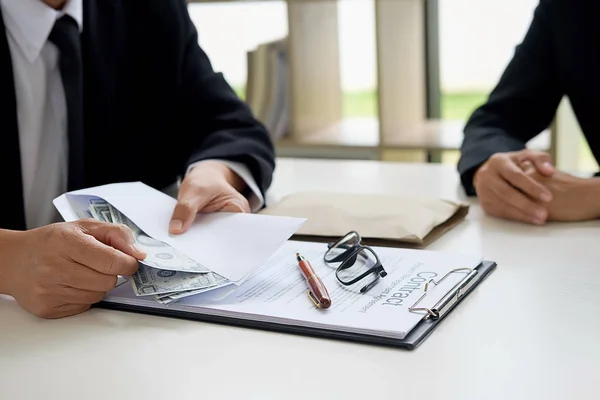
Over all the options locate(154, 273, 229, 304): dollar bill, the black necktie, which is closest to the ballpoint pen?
locate(154, 273, 229, 304): dollar bill

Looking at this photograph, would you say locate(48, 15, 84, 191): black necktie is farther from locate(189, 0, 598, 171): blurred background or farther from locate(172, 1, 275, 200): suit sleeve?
locate(189, 0, 598, 171): blurred background

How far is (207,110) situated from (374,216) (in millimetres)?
493

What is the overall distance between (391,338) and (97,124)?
0.83m

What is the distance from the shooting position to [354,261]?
43.6 inches

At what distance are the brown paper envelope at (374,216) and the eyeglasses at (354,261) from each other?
6cm

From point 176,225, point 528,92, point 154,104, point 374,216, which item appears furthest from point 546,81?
point 176,225

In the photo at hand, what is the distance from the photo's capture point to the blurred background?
2936 millimetres

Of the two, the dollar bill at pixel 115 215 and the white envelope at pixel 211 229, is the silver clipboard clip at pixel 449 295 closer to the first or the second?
the white envelope at pixel 211 229

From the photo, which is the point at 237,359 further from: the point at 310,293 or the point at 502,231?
the point at 502,231

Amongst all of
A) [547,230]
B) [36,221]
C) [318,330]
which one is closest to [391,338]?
[318,330]

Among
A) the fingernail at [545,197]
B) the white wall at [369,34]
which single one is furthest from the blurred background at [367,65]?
the fingernail at [545,197]

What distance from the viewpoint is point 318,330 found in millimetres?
935

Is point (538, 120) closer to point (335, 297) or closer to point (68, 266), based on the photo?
point (335, 297)

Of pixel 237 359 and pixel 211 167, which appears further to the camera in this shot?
pixel 211 167
